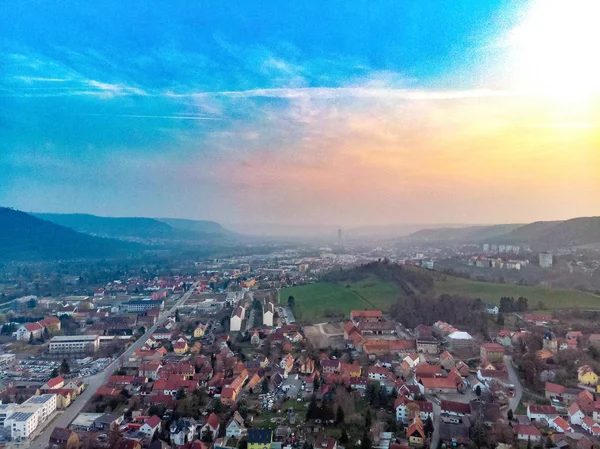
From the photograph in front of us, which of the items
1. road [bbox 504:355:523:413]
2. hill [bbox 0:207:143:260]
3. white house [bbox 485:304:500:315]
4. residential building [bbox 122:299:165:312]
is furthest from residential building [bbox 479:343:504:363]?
hill [bbox 0:207:143:260]

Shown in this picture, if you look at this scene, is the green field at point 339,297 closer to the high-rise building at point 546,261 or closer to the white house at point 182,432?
the white house at point 182,432

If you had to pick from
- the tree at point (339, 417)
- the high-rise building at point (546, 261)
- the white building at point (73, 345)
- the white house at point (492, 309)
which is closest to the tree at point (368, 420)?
the tree at point (339, 417)

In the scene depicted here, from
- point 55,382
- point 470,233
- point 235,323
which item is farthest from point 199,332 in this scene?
point 470,233

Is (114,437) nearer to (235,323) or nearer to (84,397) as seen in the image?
(84,397)

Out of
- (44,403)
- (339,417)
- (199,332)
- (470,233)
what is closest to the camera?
(339,417)

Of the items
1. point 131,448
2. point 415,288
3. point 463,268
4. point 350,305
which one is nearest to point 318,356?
point 131,448

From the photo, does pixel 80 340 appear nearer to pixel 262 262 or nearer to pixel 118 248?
pixel 262 262
